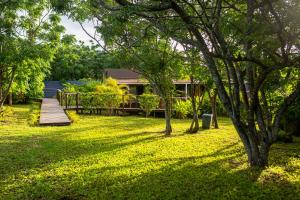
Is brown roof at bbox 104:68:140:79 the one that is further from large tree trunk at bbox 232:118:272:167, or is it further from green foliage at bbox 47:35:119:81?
large tree trunk at bbox 232:118:272:167

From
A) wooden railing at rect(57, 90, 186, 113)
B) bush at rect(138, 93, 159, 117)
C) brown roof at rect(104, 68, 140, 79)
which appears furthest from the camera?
brown roof at rect(104, 68, 140, 79)

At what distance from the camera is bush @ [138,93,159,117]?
2288cm

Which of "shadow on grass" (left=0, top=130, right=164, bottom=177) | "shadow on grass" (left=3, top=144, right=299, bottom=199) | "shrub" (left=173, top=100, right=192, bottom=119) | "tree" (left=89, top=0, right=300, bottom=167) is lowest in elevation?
"shadow on grass" (left=3, top=144, right=299, bottom=199)

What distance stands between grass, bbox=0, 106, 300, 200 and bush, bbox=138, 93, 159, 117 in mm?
10087

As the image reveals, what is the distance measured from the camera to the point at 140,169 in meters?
8.04

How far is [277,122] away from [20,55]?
10.5 meters

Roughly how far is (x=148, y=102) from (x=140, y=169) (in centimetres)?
1492

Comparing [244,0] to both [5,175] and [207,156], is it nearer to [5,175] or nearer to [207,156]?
[207,156]

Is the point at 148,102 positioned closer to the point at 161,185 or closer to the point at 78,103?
the point at 78,103

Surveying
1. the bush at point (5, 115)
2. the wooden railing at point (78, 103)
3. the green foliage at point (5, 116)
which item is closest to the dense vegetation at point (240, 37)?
the green foliage at point (5, 116)

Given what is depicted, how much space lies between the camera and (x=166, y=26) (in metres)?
6.71

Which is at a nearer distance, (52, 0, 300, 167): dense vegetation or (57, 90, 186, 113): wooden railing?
(52, 0, 300, 167): dense vegetation

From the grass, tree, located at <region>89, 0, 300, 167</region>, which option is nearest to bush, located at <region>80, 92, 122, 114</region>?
the grass

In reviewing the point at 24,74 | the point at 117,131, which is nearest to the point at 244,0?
the point at 117,131
